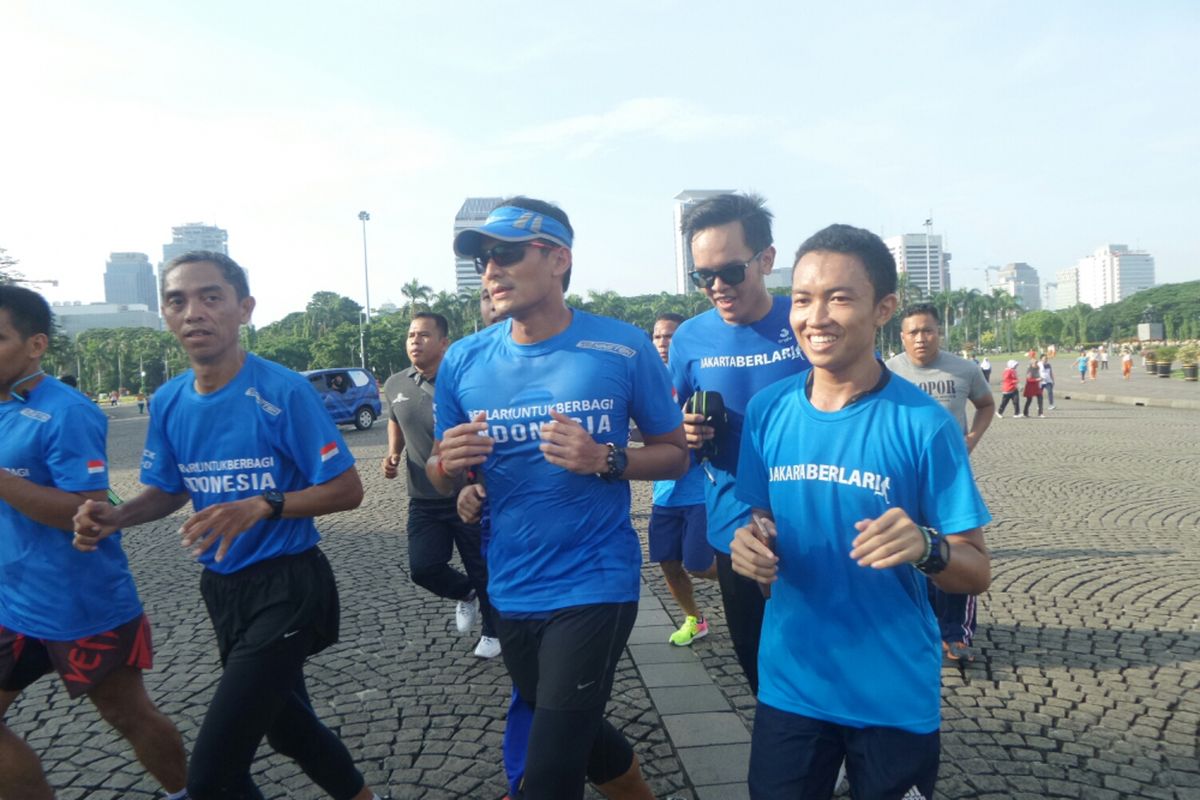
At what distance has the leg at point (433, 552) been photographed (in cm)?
511

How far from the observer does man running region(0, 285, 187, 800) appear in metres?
2.84

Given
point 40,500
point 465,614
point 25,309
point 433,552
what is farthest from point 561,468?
point 465,614

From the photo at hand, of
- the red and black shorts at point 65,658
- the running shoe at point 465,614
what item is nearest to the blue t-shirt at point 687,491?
the running shoe at point 465,614

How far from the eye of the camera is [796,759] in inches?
83.6

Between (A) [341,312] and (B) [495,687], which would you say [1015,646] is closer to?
(B) [495,687]

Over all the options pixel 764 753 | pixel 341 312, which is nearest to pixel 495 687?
pixel 764 753

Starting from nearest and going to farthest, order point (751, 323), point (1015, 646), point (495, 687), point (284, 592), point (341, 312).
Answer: point (284, 592) → point (751, 323) → point (495, 687) → point (1015, 646) → point (341, 312)

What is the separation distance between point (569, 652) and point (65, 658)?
1.75 metres

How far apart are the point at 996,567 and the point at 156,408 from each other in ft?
20.1

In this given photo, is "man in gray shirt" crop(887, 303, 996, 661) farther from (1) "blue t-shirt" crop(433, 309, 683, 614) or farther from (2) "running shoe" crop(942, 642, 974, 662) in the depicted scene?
(1) "blue t-shirt" crop(433, 309, 683, 614)

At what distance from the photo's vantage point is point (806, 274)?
90.7 inches

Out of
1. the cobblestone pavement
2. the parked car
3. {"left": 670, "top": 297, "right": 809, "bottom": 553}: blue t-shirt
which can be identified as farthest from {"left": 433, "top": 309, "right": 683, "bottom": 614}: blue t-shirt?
the parked car

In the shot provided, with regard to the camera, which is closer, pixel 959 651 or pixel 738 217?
pixel 738 217

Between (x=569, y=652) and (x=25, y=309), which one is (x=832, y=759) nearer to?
(x=569, y=652)
